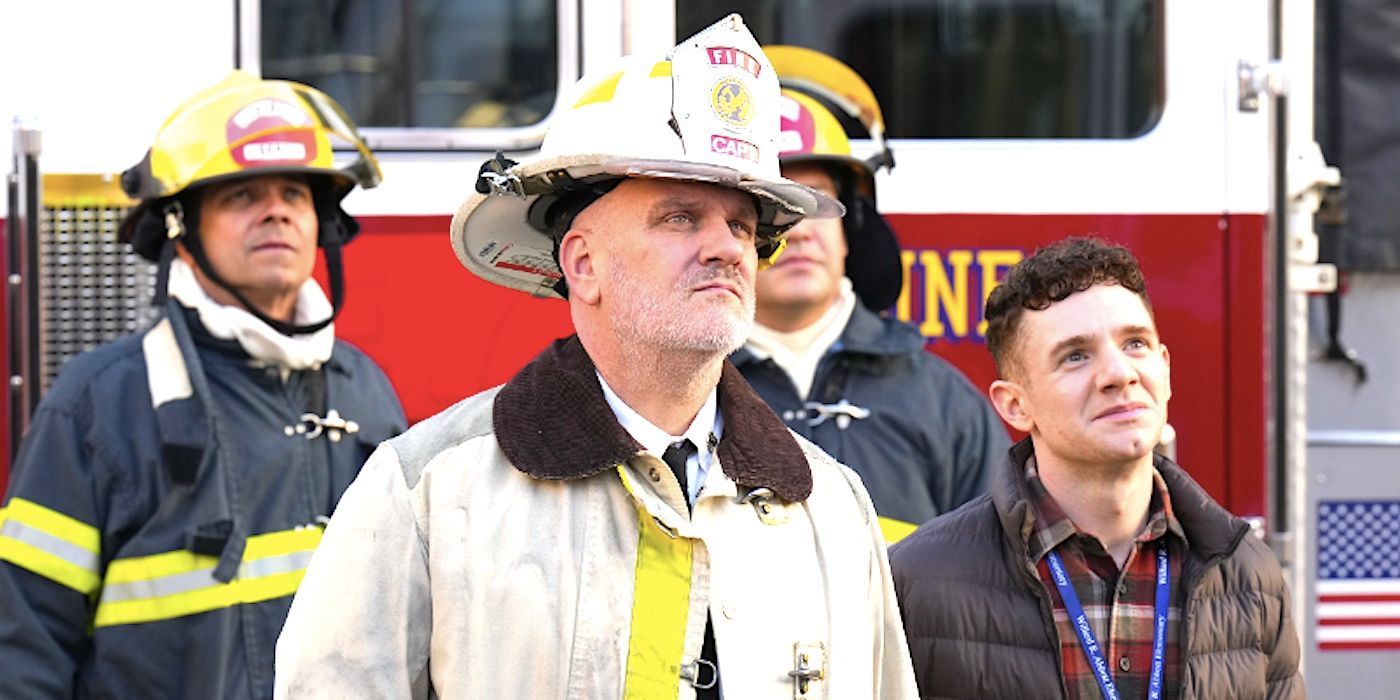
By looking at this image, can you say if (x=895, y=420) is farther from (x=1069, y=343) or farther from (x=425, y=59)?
(x=425, y=59)

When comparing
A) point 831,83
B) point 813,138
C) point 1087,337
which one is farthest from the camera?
point 831,83

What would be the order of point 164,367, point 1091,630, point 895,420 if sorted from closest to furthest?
point 1091,630, point 164,367, point 895,420

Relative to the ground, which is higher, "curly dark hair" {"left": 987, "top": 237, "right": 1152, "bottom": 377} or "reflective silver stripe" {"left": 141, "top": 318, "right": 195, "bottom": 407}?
"curly dark hair" {"left": 987, "top": 237, "right": 1152, "bottom": 377}

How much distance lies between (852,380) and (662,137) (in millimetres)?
1618

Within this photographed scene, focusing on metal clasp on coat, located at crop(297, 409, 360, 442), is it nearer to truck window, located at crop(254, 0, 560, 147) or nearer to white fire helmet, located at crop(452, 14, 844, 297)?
truck window, located at crop(254, 0, 560, 147)

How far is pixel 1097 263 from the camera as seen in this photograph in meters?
2.83

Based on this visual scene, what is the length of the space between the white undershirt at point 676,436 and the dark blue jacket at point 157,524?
136cm

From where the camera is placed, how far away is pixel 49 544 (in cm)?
321

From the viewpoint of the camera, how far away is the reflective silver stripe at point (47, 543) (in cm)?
320

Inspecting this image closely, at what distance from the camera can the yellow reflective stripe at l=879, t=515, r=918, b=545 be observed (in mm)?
3557

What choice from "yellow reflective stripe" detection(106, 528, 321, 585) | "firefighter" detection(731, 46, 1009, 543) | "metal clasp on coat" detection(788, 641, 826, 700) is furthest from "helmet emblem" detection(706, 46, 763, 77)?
"yellow reflective stripe" detection(106, 528, 321, 585)

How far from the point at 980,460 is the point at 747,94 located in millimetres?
1594

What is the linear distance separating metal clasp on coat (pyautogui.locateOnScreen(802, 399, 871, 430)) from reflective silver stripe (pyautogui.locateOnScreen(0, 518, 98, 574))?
1387mm

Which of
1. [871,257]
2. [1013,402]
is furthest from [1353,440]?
[1013,402]
